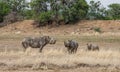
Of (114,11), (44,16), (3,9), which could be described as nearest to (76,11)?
(44,16)

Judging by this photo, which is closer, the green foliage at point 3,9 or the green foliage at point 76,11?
the green foliage at point 76,11

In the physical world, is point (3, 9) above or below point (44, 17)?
above

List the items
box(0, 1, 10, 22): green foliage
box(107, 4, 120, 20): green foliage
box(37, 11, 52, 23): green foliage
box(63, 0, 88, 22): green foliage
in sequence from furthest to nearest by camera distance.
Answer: box(107, 4, 120, 20): green foliage
box(0, 1, 10, 22): green foliage
box(37, 11, 52, 23): green foliage
box(63, 0, 88, 22): green foliage

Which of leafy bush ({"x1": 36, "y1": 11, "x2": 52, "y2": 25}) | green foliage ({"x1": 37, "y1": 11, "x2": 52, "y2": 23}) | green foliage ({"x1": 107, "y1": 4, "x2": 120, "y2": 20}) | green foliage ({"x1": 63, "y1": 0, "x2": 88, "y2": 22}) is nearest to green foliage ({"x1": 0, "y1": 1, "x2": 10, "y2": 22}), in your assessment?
leafy bush ({"x1": 36, "y1": 11, "x2": 52, "y2": 25})

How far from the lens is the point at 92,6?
8019 centimetres

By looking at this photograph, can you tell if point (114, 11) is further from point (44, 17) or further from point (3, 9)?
point (44, 17)

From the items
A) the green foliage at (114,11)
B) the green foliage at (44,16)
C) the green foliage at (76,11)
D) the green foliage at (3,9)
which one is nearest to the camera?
the green foliage at (76,11)

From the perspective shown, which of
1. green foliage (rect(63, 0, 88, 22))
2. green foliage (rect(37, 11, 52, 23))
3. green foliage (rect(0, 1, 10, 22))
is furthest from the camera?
green foliage (rect(0, 1, 10, 22))

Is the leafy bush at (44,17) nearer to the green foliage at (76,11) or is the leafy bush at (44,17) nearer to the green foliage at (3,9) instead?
the green foliage at (76,11)

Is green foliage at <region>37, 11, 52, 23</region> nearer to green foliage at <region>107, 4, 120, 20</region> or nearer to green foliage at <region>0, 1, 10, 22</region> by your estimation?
green foliage at <region>0, 1, 10, 22</region>

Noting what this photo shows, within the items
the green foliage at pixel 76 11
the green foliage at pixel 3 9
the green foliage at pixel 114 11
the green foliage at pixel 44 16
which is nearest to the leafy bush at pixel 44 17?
the green foliage at pixel 44 16

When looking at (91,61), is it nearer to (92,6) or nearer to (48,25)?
(48,25)

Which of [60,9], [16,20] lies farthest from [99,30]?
[16,20]

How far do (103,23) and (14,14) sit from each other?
16.3 metres
